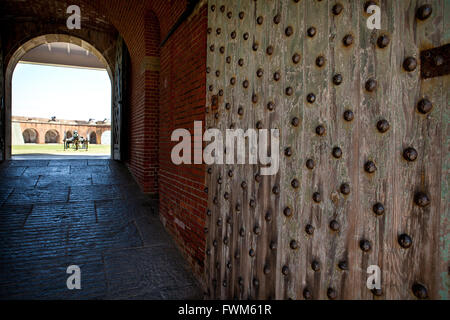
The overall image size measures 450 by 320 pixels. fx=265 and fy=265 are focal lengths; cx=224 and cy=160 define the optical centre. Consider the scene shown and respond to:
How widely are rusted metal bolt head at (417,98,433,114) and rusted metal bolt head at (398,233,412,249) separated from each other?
1.50 ft

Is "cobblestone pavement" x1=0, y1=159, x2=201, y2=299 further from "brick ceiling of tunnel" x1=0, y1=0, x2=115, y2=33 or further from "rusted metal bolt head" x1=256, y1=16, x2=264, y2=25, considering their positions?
"brick ceiling of tunnel" x1=0, y1=0, x2=115, y2=33

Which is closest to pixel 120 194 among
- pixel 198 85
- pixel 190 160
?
pixel 190 160

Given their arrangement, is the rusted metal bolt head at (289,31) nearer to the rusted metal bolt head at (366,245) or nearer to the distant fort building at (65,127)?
the rusted metal bolt head at (366,245)

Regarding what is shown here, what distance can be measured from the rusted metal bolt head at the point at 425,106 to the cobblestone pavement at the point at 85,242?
2386 mm

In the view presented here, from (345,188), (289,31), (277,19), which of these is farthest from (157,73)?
(345,188)

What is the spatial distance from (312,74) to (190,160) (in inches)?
74.3

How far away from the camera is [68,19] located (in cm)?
699

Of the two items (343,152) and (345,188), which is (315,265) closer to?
(345,188)

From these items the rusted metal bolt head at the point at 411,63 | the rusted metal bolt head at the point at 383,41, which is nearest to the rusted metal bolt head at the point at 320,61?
the rusted metal bolt head at the point at 383,41

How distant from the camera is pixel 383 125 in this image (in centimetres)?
103

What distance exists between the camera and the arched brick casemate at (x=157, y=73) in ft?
9.35

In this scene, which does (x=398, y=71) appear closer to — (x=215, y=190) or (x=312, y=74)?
(x=312, y=74)

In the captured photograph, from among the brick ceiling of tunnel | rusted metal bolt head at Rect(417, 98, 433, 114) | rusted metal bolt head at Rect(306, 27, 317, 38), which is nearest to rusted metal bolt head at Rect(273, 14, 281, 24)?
rusted metal bolt head at Rect(306, 27, 317, 38)

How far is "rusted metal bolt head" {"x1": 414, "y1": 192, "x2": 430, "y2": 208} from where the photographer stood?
0.94 meters
